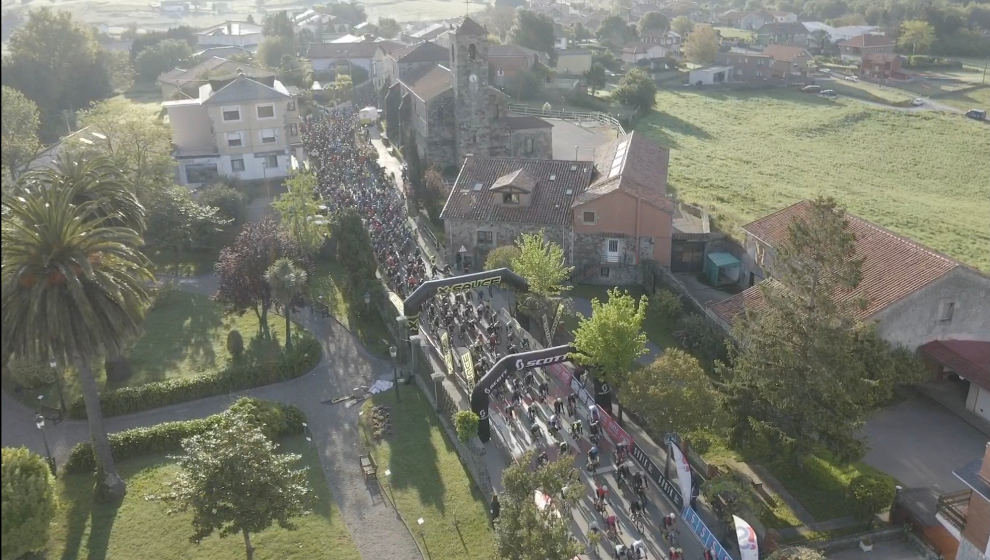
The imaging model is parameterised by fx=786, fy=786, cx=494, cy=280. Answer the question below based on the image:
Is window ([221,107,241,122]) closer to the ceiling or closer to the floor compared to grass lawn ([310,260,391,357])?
closer to the ceiling

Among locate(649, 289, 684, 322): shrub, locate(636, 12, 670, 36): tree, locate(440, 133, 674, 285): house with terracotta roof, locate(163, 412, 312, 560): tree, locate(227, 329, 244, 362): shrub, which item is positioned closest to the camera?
locate(163, 412, 312, 560): tree

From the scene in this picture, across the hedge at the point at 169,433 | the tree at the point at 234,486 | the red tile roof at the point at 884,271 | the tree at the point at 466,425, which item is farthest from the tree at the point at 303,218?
the tree at the point at 234,486

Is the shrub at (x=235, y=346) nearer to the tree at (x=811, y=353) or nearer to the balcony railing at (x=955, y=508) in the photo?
the tree at (x=811, y=353)

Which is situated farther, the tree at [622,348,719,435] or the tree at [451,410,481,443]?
the tree at [451,410,481,443]

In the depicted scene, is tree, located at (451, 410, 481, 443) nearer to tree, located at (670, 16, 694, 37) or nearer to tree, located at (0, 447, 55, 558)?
tree, located at (0, 447, 55, 558)

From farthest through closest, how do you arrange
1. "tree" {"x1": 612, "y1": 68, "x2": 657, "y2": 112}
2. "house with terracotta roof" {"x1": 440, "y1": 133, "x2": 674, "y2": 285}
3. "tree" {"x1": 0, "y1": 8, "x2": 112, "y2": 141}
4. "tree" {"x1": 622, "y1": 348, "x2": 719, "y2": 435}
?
"tree" {"x1": 612, "y1": 68, "x2": 657, "y2": 112} → "tree" {"x1": 0, "y1": 8, "x2": 112, "y2": 141} → "house with terracotta roof" {"x1": 440, "y1": 133, "x2": 674, "y2": 285} → "tree" {"x1": 622, "y1": 348, "x2": 719, "y2": 435}

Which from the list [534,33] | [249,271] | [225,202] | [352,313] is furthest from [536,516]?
[534,33]

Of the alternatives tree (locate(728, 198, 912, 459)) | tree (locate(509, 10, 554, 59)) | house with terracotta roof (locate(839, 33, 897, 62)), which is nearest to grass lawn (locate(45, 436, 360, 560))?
tree (locate(728, 198, 912, 459))
